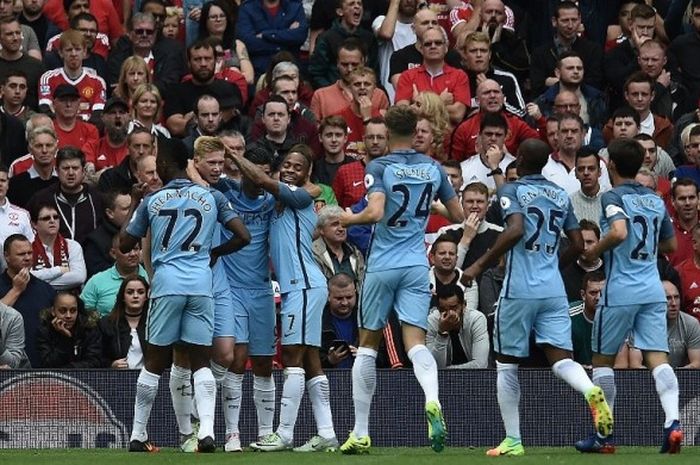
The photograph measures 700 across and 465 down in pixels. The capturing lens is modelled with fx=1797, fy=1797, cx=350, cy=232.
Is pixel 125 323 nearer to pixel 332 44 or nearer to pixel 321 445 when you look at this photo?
pixel 321 445

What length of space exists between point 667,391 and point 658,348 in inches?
14.7

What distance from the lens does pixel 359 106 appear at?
2111cm

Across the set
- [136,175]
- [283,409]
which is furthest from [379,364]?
[136,175]

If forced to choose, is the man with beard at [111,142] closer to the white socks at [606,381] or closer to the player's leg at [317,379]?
the player's leg at [317,379]

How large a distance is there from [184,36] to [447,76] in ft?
12.6

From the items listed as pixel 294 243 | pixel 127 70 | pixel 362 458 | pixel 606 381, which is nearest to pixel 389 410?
pixel 294 243

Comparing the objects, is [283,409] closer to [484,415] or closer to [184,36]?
[484,415]

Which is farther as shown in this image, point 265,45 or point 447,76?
point 265,45

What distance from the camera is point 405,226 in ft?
45.3

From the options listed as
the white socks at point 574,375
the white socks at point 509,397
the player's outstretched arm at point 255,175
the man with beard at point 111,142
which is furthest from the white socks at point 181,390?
the man with beard at point 111,142

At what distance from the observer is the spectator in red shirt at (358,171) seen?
19250mm

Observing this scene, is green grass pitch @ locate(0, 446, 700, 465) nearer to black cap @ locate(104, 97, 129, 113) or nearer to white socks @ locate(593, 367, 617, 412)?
white socks @ locate(593, 367, 617, 412)

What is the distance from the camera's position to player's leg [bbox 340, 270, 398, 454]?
13.8 metres

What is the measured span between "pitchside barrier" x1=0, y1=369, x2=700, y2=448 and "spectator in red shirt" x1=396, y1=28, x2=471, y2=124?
5.69 m
